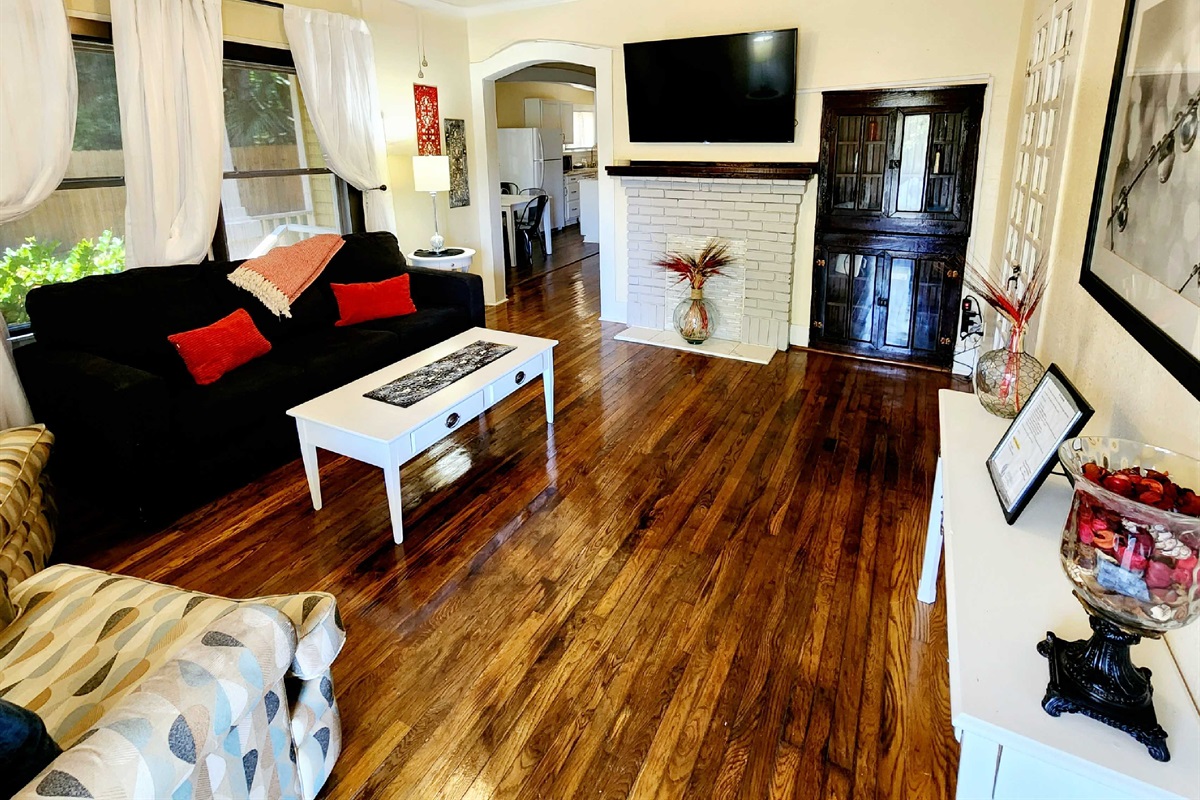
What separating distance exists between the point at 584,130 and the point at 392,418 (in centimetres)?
1045

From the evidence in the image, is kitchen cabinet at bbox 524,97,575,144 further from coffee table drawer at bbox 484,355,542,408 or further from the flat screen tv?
coffee table drawer at bbox 484,355,542,408

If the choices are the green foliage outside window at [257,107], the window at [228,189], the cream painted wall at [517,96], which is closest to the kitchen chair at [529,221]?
the cream painted wall at [517,96]

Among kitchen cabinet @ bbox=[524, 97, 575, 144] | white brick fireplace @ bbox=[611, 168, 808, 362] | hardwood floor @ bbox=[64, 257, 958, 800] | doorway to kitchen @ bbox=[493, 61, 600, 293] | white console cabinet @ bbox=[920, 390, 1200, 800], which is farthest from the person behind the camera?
kitchen cabinet @ bbox=[524, 97, 575, 144]

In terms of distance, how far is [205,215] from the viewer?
3824mm

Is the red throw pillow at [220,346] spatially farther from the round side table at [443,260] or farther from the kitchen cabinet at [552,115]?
the kitchen cabinet at [552,115]

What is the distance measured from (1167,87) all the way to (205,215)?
4.18 m

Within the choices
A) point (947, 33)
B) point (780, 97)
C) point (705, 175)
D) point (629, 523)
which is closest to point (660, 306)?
point (705, 175)

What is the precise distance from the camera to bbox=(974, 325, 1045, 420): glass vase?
2.02 meters

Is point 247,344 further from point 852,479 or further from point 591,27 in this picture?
point 591,27

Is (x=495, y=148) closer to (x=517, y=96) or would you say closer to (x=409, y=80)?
(x=409, y=80)

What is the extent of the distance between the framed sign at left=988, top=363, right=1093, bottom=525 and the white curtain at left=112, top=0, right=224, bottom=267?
401 cm

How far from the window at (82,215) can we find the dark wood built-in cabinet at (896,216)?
165 inches

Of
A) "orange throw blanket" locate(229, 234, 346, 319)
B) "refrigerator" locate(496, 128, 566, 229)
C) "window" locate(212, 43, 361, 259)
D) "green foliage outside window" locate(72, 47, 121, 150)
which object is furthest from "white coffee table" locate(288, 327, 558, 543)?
"refrigerator" locate(496, 128, 566, 229)

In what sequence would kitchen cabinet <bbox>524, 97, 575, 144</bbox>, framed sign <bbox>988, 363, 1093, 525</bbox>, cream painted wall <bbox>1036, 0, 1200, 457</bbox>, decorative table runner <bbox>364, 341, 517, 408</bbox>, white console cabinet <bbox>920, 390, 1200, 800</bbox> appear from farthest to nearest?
kitchen cabinet <bbox>524, 97, 575, 144</bbox> → decorative table runner <bbox>364, 341, 517, 408</bbox> → framed sign <bbox>988, 363, 1093, 525</bbox> → cream painted wall <bbox>1036, 0, 1200, 457</bbox> → white console cabinet <bbox>920, 390, 1200, 800</bbox>
